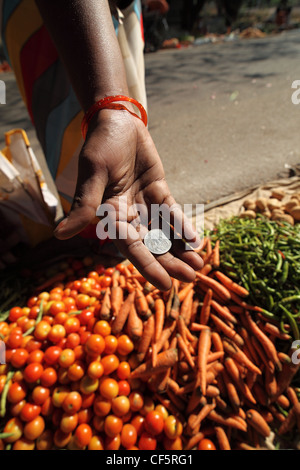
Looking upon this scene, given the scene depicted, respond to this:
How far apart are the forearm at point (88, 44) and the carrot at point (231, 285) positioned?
151cm

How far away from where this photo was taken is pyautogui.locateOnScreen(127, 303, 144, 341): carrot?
202 cm

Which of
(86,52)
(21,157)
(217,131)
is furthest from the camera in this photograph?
(217,131)

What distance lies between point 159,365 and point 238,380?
577 mm

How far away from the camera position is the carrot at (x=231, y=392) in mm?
1904

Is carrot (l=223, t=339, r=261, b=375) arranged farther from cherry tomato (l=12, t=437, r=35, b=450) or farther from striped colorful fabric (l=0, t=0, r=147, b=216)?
striped colorful fabric (l=0, t=0, r=147, b=216)

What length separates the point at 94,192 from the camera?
3.97 ft

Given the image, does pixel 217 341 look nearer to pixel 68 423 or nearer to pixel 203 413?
pixel 203 413

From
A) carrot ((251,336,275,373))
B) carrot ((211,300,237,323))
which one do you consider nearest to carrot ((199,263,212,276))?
carrot ((211,300,237,323))

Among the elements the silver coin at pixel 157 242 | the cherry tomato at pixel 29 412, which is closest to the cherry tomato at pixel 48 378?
the cherry tomato at pixel 29 412

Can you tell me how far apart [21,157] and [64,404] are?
7.15ft

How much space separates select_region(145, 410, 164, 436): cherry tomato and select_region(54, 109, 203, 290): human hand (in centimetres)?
97

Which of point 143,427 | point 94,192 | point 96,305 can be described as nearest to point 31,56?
point 94,192

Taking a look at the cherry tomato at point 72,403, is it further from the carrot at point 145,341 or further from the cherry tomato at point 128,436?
the carrot at point 145,341
